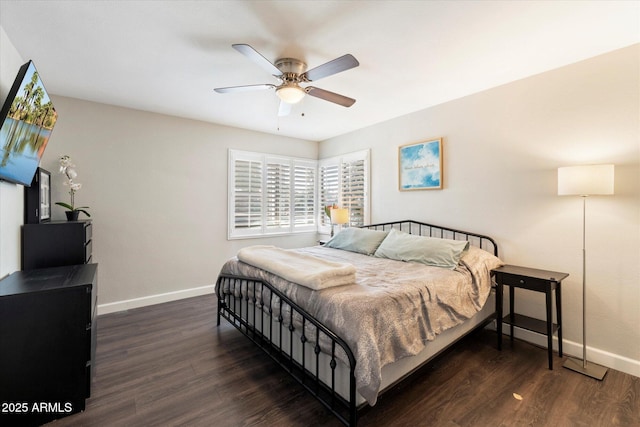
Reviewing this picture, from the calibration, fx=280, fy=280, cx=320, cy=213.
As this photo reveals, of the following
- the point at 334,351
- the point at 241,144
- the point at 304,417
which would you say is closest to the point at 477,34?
the point at 334,351

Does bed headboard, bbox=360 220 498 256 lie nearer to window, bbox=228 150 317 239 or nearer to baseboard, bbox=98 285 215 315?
window, bbox=228 150 317 239

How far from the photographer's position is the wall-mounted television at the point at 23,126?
5.87 ft

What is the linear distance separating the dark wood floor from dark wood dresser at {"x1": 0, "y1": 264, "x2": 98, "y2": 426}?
7.0 inches

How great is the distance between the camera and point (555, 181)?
273 cm

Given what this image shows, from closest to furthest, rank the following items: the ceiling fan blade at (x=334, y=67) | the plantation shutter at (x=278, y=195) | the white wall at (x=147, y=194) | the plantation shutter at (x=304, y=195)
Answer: the ceiling fan blade at (x=334, y=67), the white wall at (x=147, y=194), the plantation shutter at (x=278, y=195), the plantation shutter at (x=304, y=195)

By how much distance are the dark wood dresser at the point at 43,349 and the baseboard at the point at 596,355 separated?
391 centimetres

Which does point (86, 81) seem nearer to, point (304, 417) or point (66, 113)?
point (66, 113)

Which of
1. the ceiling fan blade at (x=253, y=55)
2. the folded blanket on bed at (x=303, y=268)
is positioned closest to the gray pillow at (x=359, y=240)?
the folded blanket on bed at (x=303, y=268)

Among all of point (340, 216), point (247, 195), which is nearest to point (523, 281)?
point (340, 216)

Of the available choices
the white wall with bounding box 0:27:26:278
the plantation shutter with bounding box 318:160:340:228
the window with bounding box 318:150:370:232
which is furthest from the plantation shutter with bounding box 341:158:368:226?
the white wall with bounding box 0:27:26:278

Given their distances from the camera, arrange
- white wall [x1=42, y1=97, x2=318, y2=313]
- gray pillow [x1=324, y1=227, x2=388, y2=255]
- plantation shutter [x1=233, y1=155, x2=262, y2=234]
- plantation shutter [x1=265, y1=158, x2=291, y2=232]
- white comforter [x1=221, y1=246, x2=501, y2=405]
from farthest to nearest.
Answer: plantation shutter [x1=265, y1=158, x2=291, y2=232] < plantation shutter [x1=233, y1=155, x2=262, y2=234] < gray pillow [x1=324, y1=227, x2=388, y2=255] < white wall [x1=42, y1=97, x2=318, y2=313] < white comforter [x1=221, y1=246, x2=501, y2=405]

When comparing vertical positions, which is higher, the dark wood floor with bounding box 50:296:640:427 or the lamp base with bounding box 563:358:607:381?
the lamp base with bounding box 563:358:607:381

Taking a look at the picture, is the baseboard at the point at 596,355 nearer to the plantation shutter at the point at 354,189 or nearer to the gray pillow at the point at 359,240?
the gray pillow at the point at 359,240

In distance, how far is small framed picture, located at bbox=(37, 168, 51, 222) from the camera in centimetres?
275
